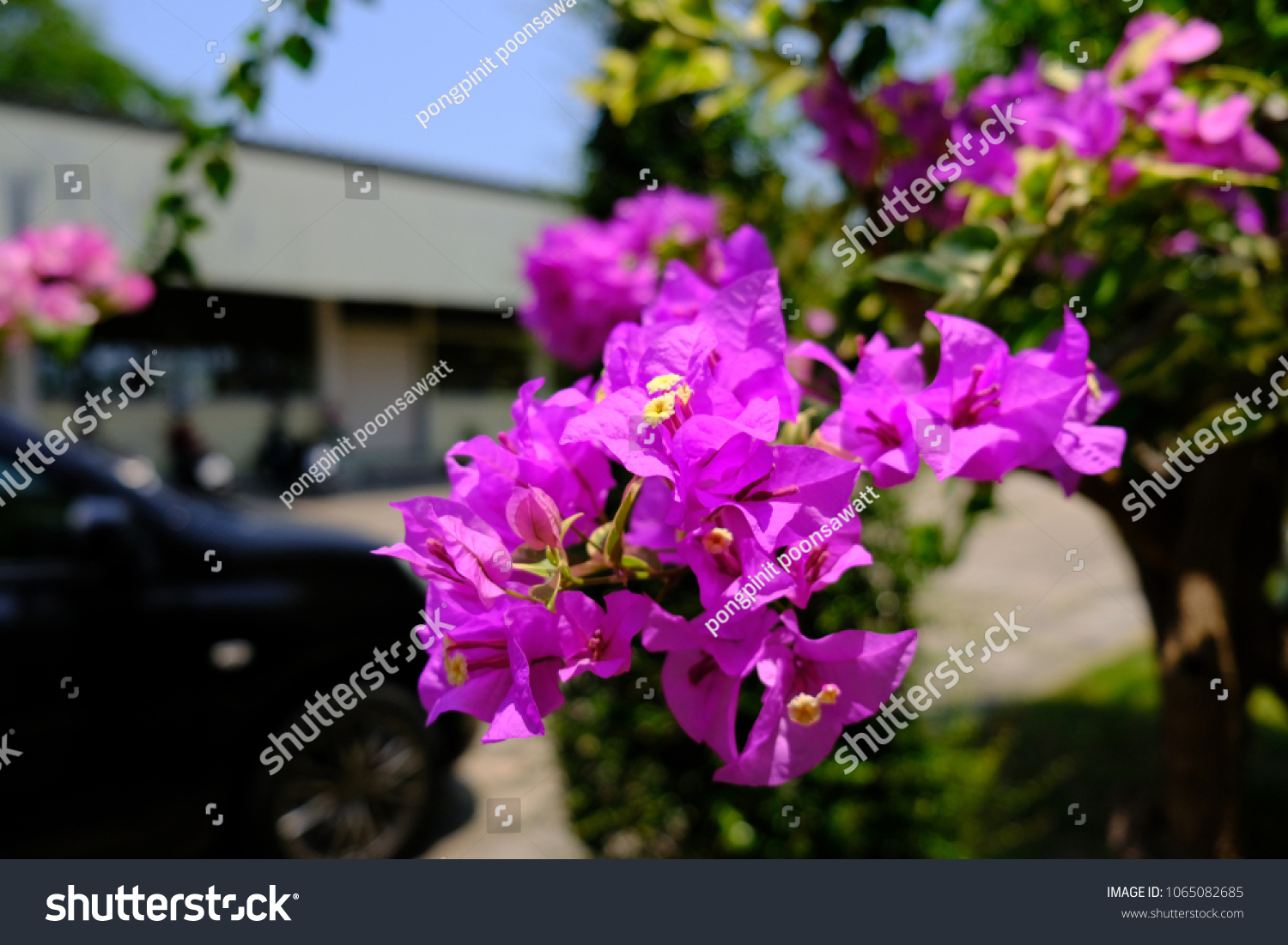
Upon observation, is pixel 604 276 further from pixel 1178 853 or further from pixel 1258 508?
pixel 1258 508

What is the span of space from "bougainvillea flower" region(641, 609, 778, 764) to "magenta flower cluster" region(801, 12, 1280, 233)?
887 millimetres

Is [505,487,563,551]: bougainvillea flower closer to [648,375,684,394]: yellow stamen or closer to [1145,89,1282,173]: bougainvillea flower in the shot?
[648,375,684,394]: yellow stamen

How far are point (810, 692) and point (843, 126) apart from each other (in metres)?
1.28

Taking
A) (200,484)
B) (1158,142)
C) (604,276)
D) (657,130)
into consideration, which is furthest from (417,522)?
(200,484)

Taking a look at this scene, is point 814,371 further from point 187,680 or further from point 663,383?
point 187,680

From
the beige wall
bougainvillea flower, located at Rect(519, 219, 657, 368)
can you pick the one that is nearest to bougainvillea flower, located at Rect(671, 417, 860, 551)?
bougainvillea flower, located at Rect(519, 219, 657, 368)

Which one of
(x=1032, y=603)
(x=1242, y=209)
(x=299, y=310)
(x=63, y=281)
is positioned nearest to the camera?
(x=1242, y=209)

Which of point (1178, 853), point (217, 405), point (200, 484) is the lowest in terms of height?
point (1178, 853)

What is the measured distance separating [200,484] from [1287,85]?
1070cm

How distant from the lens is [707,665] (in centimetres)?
67

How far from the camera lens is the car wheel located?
9.29ft

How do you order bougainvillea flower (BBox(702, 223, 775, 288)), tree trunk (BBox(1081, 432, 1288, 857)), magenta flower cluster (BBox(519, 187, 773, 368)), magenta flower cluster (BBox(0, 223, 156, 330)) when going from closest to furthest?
bougainvillea flower (BBox(702, 223, 775, 288))
tree trunk (BBox(1081, 432, 1288, 857))
magenta flower cluster (BBox(519, 187, 773, 368))
magenta flower cluster (BBox(0, 223, 156, 330))

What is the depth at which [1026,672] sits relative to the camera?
5016 mm

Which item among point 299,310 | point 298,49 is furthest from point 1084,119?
point 299,310
